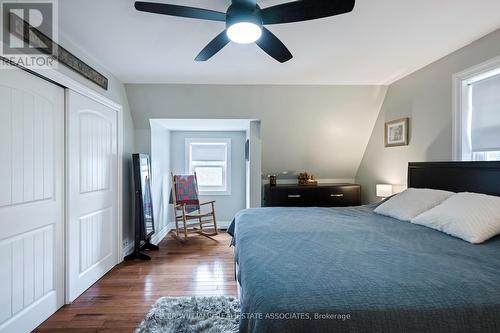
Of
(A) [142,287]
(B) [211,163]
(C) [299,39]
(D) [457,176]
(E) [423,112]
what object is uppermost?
(C) [299,39]

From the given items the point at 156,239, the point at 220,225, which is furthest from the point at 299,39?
the point at 220,225

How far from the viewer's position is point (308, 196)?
3.82 metres

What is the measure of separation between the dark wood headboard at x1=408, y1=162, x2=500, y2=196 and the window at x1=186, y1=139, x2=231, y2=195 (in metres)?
3.00

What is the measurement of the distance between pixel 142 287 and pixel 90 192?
1063 mm

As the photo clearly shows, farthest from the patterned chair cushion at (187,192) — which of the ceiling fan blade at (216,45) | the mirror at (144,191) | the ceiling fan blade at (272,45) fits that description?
the ceiling fan blade at (272,45)

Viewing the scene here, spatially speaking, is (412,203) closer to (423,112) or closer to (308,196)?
(423,112)

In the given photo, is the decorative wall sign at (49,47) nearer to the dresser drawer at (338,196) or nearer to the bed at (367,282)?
the bed at (367,282)

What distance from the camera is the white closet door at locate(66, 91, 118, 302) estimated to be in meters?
2.33

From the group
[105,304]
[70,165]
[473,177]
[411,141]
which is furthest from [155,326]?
[411,141]

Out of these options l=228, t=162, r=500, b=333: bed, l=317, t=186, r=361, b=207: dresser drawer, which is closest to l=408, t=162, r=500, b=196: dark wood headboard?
l=228, t=162, r=500, b=333: bed

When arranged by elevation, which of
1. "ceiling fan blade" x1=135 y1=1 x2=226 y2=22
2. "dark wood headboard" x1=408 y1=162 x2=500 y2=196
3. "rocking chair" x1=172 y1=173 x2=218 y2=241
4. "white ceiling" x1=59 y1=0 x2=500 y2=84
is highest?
"white ceiling" x1=59 y1=0 x2=500 y2=84

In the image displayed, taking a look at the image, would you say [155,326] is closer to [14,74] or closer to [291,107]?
[14,74]

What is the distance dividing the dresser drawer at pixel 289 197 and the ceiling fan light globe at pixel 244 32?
7.96ft

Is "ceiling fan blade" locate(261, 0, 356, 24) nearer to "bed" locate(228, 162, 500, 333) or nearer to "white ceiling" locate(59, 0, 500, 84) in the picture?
"white ceiling" locate(59, 0, 500, 84)
